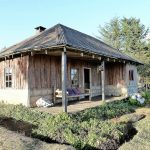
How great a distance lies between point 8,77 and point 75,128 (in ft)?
25.6

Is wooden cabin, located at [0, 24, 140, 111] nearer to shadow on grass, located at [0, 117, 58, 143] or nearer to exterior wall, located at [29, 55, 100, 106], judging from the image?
exterior wall, located at [29, 55, 100, 106]

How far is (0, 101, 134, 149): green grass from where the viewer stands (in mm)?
7688

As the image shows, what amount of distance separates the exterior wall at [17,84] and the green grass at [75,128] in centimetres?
180

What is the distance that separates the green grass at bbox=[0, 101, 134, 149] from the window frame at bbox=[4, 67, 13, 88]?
3301 mm

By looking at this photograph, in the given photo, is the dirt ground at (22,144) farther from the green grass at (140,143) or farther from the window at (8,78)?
the window at (8,78)

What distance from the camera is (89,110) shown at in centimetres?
1169

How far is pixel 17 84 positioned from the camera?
45.7 ft

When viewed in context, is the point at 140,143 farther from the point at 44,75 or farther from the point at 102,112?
the point at 44,75

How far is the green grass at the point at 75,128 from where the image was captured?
25.2 ft

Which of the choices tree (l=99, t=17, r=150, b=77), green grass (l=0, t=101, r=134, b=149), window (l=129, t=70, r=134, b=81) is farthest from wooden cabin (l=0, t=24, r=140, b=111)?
tree (l=99, t=17, r=150, b=77)

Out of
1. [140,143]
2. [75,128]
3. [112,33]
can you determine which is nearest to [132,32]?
[112,33]

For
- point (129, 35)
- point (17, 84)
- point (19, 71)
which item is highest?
point (129, 35)

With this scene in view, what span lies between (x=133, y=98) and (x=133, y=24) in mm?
28098

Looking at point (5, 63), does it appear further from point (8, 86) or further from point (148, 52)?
point (148, 52)
